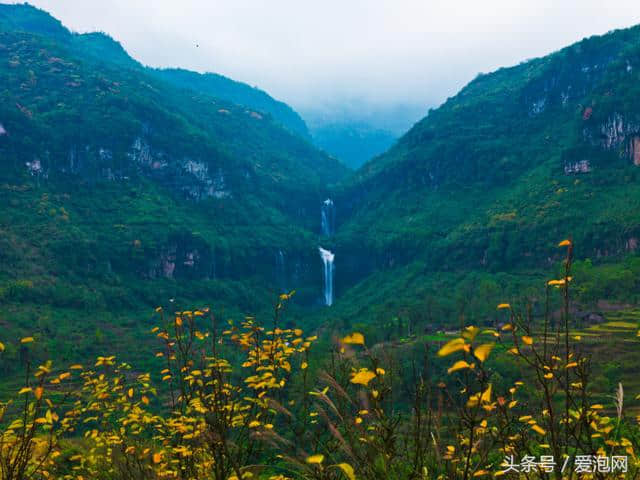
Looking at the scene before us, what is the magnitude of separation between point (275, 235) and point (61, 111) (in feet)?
223

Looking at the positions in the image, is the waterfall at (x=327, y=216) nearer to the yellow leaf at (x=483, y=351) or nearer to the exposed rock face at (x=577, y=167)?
the exposed rock face at (x=577, y=167)

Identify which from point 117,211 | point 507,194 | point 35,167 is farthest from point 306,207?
point 35,167

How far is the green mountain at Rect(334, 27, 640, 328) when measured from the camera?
272ft

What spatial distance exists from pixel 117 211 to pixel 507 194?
100342mm

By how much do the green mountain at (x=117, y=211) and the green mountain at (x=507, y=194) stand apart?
25.8m

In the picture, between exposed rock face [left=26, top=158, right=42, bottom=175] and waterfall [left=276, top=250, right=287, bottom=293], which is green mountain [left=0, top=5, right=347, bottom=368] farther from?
waterfall [left=276, top=250, right=287, bottom=293]

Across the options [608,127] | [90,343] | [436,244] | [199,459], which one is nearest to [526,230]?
[436,244]

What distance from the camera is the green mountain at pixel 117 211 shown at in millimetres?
86000

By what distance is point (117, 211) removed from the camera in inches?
4486

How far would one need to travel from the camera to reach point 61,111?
119375mm

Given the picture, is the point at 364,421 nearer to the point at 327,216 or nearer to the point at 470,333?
the point at 470,333

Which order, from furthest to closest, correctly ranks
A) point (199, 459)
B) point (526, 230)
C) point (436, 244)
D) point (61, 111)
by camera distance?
point (61, 111)
point (436, 244)
point (526, 230)
point (199, 459)

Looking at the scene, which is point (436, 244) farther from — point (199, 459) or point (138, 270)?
point (199, 459)

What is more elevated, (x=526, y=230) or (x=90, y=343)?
(x=526, y=230)
